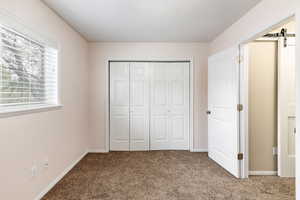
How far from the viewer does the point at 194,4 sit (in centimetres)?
245

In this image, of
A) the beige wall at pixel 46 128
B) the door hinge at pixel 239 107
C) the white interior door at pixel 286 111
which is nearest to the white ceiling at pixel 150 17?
the beige wall at pixel 46 128

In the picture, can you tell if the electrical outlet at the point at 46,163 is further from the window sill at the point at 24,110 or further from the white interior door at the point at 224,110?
the white interior door at the point at 224,110

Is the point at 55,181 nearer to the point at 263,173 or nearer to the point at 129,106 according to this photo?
Result: the point at 129,106

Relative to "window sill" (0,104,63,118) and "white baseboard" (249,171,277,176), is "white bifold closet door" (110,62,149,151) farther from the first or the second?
"white baseboard" (249,171,277,176)

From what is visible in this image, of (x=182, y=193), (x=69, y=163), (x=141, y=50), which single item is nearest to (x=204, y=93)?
(x=141, y=50)

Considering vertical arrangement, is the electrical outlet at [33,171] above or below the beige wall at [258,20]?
below

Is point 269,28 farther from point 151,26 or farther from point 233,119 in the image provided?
point 151,26

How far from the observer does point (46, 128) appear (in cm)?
243

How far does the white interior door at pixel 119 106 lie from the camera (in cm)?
425

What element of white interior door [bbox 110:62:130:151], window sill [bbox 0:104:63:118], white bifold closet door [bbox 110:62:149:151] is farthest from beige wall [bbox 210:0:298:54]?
window sill [bbox 0:104:63:118]

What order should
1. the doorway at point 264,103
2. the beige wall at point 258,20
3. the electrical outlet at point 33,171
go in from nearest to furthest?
the beige wall at point 258,20
the electrical outlet at point 33,171
the doorway at point 264,103

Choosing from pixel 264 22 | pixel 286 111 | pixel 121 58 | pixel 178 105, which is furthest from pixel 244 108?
pixel 121 58

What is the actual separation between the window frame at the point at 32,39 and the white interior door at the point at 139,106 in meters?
1.74

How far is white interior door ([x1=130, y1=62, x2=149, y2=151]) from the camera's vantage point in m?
4.27
